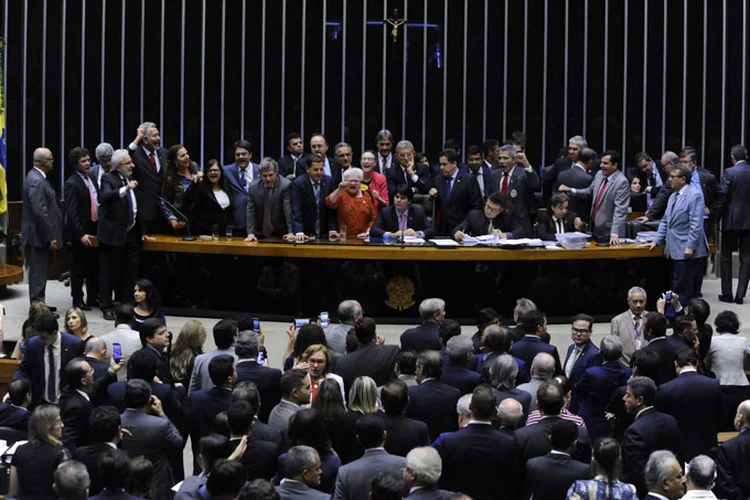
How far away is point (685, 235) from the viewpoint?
44.0ft

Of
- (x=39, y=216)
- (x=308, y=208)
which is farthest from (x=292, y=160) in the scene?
(x=39, y=216)

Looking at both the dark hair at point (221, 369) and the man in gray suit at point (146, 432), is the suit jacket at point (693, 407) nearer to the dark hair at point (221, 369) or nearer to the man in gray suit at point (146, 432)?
the dark hair at point (221, 369)

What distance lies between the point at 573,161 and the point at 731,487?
7.66 metres

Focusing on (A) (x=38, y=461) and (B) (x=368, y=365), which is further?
(B) (x=368, y=365)

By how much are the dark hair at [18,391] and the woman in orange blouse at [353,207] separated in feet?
18.3

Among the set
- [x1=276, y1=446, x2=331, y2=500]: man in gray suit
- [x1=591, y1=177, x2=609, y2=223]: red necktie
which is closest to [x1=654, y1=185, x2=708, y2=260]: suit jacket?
[x1=591, y1=177, x2=609, y2=223]: red necktie

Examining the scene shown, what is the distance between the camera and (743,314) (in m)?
14.2

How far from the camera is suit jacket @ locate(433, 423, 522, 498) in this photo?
7809 millimetres

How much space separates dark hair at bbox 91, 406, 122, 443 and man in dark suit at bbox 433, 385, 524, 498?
1.75m

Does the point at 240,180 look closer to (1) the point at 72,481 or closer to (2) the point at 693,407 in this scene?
(2) the point at 693,407

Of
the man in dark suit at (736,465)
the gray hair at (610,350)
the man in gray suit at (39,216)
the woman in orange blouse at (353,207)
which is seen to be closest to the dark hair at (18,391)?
the gray hair at (610,350)

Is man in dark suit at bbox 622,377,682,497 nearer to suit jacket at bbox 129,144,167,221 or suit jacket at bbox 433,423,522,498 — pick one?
suit jacket at bbox 433,423,522,498

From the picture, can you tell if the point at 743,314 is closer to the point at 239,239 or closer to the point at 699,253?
the point at 699,253

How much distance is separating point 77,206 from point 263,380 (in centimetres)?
540
